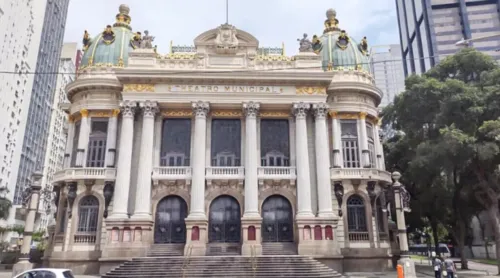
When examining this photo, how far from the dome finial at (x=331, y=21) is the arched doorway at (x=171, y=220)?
65.6ft

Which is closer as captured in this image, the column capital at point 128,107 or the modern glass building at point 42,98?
the column capital at point 128,107

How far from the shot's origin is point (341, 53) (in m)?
34.1

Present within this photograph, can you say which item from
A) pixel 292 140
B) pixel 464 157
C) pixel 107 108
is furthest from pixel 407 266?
pixel 107 108

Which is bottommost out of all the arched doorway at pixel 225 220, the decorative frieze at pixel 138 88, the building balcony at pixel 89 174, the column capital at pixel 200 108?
the arched doorway at pixel 225 220

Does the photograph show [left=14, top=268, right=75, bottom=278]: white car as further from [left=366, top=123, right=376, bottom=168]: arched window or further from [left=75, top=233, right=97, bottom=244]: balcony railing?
[left=366, top=123, right=376, bottom=168]: arched window

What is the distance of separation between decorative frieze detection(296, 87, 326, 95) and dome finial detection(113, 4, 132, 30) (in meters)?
16.4

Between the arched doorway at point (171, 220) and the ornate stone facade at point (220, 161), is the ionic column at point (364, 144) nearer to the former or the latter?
the ornate stone facade at point (220, 161)

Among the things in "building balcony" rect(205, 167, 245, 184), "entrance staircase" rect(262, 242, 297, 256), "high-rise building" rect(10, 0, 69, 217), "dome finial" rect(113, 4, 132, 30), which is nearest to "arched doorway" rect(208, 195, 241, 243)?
"building balcony" rect(205, 167, 245, 184)

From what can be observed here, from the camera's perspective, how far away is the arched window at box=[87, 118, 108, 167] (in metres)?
30.0

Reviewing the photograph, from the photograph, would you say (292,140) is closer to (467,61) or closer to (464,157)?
(464,157)

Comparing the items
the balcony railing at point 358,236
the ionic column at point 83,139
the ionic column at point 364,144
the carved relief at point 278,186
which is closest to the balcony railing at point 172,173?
the carved relief at point 278,186

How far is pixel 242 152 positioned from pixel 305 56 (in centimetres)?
878

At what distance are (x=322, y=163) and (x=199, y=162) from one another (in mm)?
8749

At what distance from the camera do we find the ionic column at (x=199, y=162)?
27.6 meters
